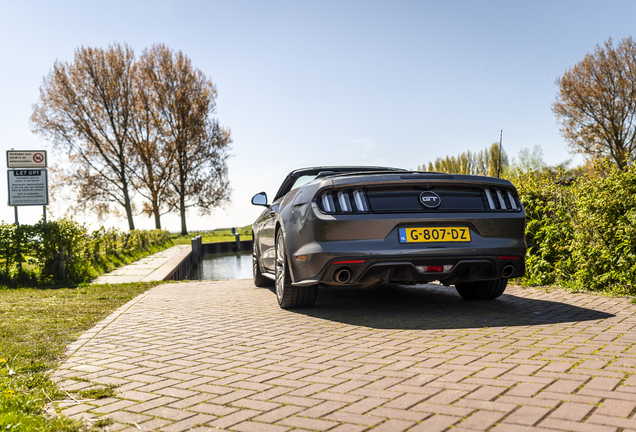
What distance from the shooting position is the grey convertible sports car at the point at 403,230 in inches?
179

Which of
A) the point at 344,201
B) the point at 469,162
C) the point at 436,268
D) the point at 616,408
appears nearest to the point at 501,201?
the point at 436,268

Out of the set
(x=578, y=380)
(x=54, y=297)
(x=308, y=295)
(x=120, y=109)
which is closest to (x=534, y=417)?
(x=578, y=380)

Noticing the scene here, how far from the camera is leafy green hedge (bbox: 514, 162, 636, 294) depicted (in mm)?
5711

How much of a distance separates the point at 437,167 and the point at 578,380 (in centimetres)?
5260

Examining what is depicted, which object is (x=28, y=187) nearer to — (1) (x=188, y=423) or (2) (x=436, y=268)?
(2) (x=436, y=268)

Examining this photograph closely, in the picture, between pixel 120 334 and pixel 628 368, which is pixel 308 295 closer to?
pixel 120 334

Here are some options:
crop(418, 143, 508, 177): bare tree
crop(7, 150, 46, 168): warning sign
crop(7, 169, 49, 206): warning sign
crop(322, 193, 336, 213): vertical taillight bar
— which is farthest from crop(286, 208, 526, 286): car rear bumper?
crop(418, 143, 508, 177): bare tree

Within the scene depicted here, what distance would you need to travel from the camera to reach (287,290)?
17.8ft

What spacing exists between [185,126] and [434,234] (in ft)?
125

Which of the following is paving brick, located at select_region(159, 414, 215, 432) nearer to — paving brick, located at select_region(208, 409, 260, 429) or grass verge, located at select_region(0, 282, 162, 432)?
paving brick, located at select_region(208, 409, 260, 429)

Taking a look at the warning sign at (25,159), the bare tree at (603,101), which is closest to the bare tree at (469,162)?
the bare tree at (603,101)

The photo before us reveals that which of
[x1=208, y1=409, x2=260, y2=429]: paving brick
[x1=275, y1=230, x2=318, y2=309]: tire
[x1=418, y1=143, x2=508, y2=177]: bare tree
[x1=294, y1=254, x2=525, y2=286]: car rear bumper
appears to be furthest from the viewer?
[x1=418, y1=143, x2=508, y2=177]: bare tree

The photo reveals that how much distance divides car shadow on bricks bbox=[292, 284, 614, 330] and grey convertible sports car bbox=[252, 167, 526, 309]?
1.25 feet

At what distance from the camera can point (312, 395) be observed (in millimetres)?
2762
